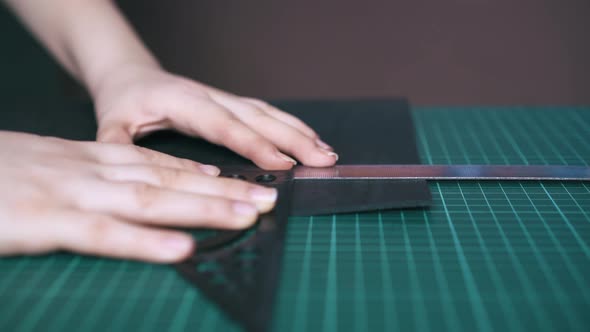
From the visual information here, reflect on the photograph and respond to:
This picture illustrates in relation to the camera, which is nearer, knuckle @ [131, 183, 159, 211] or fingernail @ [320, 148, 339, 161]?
knuckle @ [131, 183, 159, 211]

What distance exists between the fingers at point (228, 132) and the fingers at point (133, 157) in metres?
0.09

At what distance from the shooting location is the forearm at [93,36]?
115 cm

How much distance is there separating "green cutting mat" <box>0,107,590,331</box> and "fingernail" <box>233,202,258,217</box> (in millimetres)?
65

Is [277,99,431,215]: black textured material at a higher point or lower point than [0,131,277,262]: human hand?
higher

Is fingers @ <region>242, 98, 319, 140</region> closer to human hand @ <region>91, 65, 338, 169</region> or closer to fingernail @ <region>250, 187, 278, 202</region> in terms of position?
human hand @ <region>91, 65, 338, 169</region>

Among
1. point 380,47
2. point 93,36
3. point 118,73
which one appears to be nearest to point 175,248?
point 118,73

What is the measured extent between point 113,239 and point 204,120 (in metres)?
0.36

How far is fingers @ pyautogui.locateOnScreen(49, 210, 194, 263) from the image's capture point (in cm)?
60

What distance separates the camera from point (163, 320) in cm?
54

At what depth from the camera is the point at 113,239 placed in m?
0.61

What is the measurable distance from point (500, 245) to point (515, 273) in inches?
2.5

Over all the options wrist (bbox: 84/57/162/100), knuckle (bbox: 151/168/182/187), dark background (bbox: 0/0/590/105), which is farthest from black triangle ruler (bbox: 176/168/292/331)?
dark background (bbox: 0/0/590/105)

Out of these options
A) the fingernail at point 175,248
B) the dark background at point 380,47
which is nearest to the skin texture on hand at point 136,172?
the fingernail at point 175,248

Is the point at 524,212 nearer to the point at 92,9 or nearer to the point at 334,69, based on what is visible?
the point at 92,9
